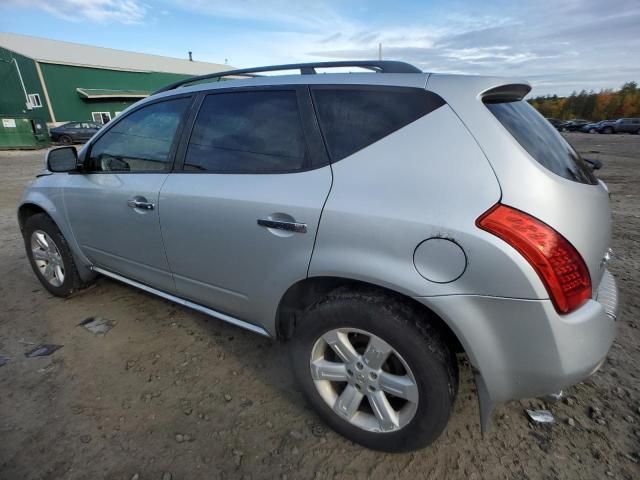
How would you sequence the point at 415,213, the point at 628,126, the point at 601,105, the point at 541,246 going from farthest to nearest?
1. the point at 601,105
2. the point at 628,126
3. the point at 415,213
4. the point at 541,246

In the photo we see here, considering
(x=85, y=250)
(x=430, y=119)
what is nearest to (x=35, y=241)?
(x=85, y=250)

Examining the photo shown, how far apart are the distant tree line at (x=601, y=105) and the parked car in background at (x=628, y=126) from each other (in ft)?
74.0

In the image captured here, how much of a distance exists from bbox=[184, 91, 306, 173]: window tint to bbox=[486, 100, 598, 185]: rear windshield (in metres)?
0.93

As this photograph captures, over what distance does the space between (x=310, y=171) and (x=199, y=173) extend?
2.67 feet

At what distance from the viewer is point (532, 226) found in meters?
1.33

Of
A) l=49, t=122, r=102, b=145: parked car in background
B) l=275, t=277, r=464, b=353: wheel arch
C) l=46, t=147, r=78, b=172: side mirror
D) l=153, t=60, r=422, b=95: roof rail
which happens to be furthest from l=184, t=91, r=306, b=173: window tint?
l=49, t=122, r=102, b=145: parked car in background

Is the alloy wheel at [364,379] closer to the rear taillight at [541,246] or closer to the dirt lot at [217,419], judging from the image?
the dirt lot at [217,419]

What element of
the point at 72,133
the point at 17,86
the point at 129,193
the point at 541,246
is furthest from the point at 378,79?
the point at 17,86

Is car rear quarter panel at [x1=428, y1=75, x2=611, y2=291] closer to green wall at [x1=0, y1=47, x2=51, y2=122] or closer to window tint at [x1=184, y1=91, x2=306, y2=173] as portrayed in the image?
window tint at [x1=184, y1=91, x2=306, y2=173]

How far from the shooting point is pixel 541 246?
1.32 metres

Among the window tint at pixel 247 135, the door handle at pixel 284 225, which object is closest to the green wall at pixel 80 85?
the window tint at pixel 247 135

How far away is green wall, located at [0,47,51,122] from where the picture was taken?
1005 inches

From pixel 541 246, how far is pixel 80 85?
33995mm

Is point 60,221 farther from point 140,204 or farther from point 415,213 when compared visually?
point 415,213
